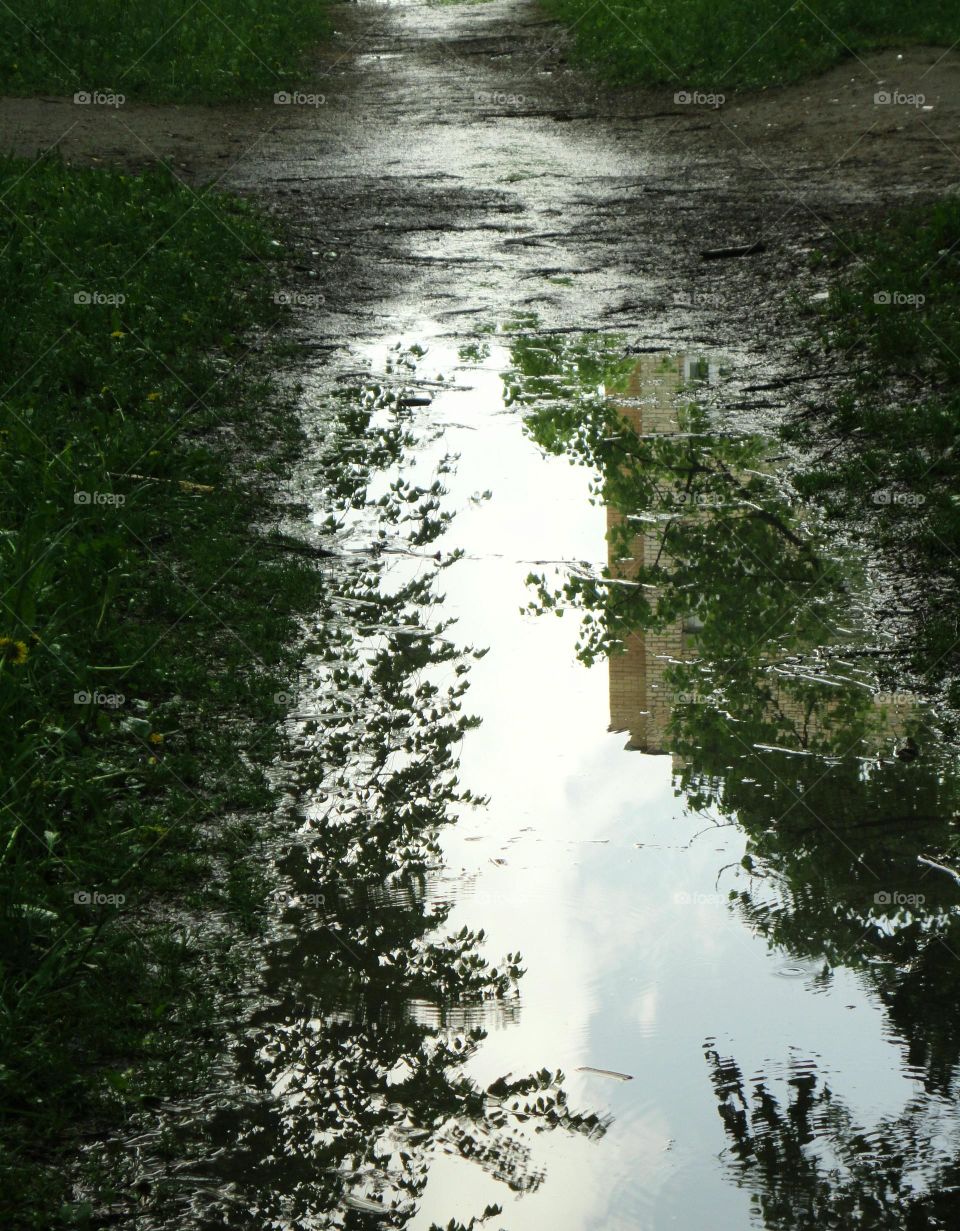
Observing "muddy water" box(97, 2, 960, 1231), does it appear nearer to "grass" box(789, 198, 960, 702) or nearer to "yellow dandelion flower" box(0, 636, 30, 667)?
"grass" box(789, 198, 960, 702)

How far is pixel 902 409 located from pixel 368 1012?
4366 mm

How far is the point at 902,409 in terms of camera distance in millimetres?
6371

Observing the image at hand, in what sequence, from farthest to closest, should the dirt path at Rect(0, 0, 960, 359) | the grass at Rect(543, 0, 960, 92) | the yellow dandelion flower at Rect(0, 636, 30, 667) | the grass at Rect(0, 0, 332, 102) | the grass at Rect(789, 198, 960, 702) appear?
1. the grass at Rect(0, 0, 332, 102)
2. the grass at Rect(543, 0, 960, 92)
3. the dirt path at Rect(0, 0, 960, 359)
4. the grass at Rect(789, 198, 960, 702)
5. the yellow dandelion flower at Rect(0, 636, 30, 667)

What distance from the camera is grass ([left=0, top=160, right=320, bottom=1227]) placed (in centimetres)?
302

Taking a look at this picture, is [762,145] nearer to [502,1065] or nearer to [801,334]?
[801,334]

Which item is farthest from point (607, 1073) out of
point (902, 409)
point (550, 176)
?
point (550, 176)

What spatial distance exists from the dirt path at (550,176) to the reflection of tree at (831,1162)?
17.8ft

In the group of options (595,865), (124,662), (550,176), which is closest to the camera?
(595,865)

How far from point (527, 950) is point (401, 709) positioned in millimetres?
1236

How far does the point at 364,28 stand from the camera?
65.5 ft

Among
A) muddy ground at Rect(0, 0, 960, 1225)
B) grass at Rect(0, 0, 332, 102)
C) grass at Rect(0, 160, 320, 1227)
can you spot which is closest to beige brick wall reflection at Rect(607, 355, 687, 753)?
grass at Rect(0, 160, 320, 1227)

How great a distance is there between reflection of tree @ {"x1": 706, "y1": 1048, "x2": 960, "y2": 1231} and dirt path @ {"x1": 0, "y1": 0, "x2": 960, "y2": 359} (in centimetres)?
541

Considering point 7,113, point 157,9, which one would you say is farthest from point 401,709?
point 157,9

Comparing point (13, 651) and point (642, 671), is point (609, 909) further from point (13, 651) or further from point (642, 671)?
point (13, 651)
